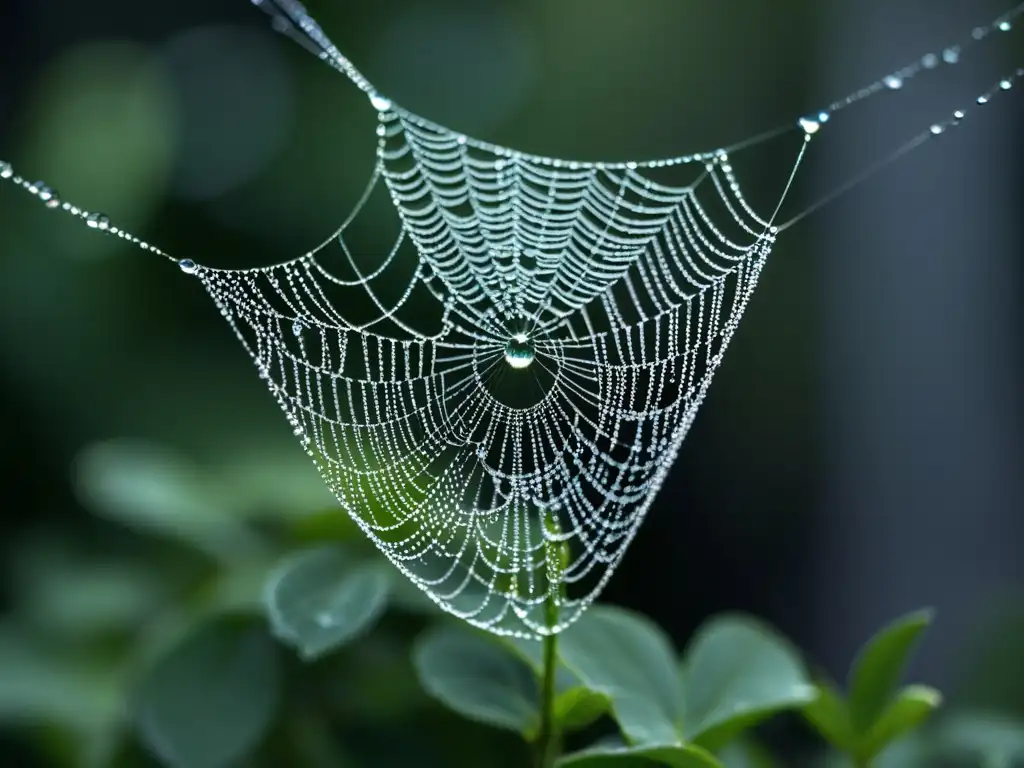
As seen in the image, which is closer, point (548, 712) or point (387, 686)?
point (548, 712)

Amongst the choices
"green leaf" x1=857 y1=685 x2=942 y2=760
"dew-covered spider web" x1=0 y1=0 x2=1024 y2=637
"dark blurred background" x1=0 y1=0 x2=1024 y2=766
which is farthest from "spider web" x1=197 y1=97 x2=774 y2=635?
"dark blurred background" x1=0 y1=0 x2=1024 y2=766

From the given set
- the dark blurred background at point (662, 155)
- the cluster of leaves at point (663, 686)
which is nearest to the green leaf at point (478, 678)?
the cluster of leaves at point (663, 686)

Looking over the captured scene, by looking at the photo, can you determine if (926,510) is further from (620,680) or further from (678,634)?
(620,680)

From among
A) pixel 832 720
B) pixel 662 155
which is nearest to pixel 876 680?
pixel 832 720

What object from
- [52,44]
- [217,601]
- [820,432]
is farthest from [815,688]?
[52,44]

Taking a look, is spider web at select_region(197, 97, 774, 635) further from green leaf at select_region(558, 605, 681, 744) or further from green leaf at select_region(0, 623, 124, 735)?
green leaf at select_region(0, 623, 124, 735)

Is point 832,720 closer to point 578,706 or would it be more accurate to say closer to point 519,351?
point 578,706

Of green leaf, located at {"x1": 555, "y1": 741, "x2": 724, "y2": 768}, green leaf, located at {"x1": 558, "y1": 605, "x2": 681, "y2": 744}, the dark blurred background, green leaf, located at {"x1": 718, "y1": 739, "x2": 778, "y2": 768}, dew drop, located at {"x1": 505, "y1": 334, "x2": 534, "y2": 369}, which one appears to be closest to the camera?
green leaf, located at {"x1": 555, "y1": 741, "x2": 724, "y2": 768}
